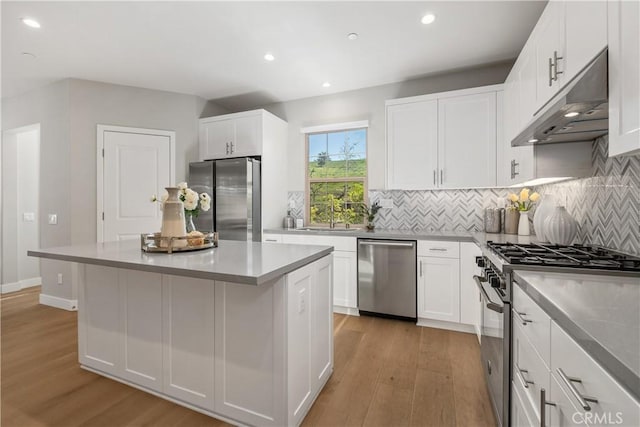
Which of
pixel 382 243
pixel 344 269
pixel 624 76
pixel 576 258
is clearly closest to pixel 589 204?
pixel 576 258

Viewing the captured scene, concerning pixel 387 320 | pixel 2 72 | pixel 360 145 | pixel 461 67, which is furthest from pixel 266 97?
pixel 387 320

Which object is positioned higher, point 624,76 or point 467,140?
point 467,140

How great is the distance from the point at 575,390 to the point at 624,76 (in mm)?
1115

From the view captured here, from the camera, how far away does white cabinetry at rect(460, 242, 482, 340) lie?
2822 mm

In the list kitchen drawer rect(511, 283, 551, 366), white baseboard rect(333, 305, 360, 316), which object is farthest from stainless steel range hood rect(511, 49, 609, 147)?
white baseboard rect(333, 305, 360, 316)

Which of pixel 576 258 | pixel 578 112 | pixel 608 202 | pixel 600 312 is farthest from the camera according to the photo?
pixel 608 202

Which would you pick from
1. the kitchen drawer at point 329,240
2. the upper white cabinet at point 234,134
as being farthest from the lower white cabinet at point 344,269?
the upper white cabinet at point 234,134

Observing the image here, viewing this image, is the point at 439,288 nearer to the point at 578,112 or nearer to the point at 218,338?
the point at 578,112

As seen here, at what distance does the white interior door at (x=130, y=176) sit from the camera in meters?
3.79

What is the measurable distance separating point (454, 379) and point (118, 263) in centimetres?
233

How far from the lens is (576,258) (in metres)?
1.55

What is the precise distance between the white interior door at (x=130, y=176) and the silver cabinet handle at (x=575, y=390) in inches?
173

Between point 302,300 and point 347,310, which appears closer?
point 302,300

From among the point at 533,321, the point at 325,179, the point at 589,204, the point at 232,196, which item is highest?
the point at 325,179
